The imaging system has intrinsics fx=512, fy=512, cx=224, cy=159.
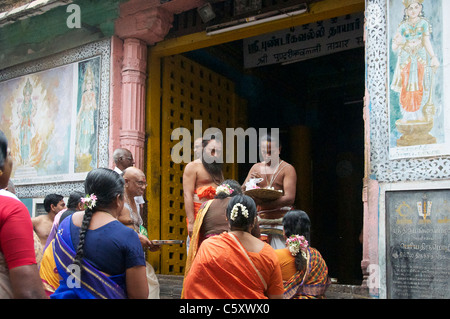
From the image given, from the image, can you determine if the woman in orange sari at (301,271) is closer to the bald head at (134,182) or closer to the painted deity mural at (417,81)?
the bald head at (134,182)

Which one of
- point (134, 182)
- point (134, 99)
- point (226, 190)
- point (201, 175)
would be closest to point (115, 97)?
point (134, 99)

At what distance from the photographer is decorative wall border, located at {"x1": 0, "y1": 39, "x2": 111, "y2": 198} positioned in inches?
297

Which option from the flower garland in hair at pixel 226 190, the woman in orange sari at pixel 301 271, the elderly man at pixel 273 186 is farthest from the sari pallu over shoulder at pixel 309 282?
the elderly man at pixel 273 186

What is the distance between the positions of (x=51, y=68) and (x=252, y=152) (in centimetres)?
408

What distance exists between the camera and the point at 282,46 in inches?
320

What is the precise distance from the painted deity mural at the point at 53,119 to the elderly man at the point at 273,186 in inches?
116

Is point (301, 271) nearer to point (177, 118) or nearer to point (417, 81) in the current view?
point (417, 81)

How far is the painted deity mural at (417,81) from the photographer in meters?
4.86

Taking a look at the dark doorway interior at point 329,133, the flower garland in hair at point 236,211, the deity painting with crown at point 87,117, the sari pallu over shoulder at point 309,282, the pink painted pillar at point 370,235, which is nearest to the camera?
the flower garland in hair at point 236,211

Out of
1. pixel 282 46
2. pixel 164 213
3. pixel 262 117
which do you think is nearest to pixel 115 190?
pixel 164 213

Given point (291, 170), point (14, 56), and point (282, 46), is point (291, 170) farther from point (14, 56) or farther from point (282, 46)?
point (14, 56)

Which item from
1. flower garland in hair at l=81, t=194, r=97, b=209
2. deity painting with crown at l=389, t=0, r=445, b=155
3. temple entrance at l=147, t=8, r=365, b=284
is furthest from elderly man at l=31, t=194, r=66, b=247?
temple entrance at l=147, t=8, r=365, b=284

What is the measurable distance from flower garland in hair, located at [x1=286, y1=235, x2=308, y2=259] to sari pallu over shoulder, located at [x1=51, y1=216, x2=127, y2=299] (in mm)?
1796

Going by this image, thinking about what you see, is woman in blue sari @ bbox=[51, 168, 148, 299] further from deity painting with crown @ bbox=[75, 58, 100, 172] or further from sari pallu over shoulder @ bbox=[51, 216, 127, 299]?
deity painting with crown @ bbox=[75, 58, 100, 172]
